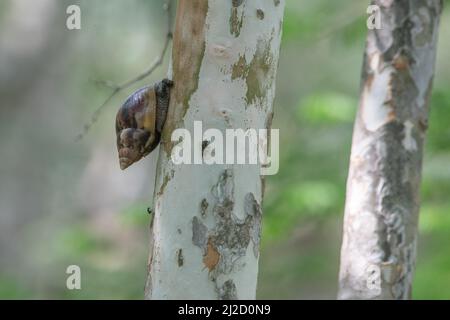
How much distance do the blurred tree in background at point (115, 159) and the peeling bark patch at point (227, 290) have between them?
3376mm

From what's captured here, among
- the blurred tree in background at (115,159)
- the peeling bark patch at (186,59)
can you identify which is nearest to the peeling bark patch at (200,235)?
the peeling bark patch at (186,59)

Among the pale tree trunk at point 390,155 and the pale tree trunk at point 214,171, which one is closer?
the pale tree trunk at point 214,171

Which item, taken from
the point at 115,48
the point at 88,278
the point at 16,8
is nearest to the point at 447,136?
the point at 88,278

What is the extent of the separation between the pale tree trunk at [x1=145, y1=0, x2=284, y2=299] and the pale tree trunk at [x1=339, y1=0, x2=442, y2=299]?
2.67ft

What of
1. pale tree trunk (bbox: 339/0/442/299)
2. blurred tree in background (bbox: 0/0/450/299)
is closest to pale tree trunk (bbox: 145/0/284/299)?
pale tree trunk (bbox: 339/0/442/299)

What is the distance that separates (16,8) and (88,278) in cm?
610

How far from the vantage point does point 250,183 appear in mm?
2564

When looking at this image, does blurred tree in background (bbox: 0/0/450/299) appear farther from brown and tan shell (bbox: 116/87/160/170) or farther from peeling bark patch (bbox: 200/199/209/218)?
peeling bark patch (bbox: 200/199/209/218)

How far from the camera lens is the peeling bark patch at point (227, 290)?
8.25ft

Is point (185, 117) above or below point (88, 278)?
above

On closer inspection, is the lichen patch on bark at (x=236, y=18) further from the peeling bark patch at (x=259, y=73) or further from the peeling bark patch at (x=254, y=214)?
the peeling bark patch at (x=254, y=214)

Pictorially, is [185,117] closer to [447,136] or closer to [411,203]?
[411,203]

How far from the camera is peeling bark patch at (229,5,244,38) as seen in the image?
2576 millimetres
